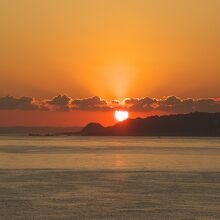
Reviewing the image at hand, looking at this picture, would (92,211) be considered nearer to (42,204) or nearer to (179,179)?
(42,204)

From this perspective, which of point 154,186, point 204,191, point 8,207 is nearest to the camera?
point 8,207

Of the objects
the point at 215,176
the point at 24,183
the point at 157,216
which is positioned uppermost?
the point at 215,176

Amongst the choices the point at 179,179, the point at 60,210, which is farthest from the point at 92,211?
the point at 179,179

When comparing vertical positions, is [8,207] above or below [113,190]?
below

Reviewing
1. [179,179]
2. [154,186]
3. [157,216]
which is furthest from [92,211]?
[179,179]

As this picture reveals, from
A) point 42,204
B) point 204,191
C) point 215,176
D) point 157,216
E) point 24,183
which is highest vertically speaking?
point 215,176

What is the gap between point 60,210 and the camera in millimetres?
31953

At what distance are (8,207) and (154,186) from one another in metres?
14.2

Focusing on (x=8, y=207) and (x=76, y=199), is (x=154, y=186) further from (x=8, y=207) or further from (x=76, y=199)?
(x=8, y=207)

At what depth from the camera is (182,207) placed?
109ft

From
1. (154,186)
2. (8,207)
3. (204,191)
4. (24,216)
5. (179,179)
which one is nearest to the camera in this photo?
(24,216)

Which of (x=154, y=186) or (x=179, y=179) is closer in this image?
(x=154, y=186)

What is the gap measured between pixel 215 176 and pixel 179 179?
17.1 feet

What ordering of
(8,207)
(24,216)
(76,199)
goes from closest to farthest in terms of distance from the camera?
1. (24,216)
2. (8,207)
3. (76,199)
